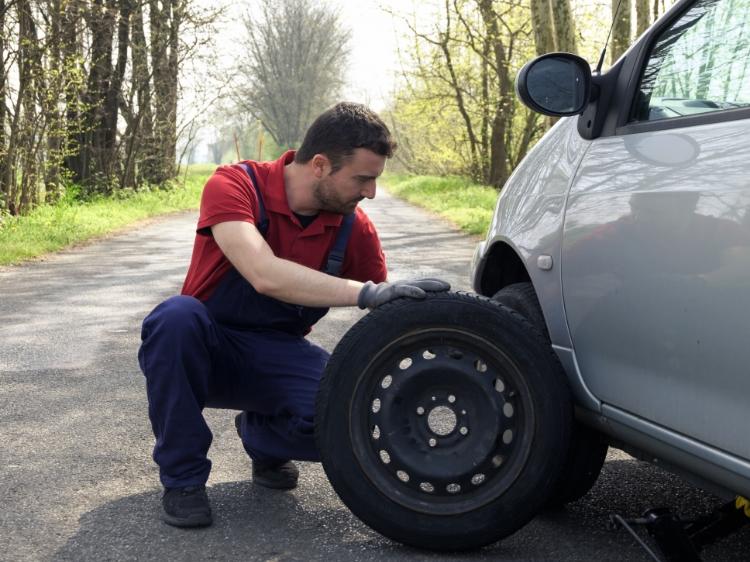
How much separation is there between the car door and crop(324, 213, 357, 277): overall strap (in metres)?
0.82

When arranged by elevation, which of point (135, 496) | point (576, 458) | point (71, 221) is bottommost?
point (71, 221)

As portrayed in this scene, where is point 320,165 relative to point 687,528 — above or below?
above

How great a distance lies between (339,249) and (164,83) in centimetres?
2327

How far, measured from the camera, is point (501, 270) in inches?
153

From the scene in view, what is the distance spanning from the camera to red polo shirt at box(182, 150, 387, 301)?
3.39 meters

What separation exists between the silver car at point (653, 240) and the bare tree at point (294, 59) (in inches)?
2350

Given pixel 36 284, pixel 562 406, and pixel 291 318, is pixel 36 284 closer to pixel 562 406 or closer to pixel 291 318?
pixel 291 318

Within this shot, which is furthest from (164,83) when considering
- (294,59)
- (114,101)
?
(294,59)

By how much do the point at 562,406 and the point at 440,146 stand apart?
99.8 feet

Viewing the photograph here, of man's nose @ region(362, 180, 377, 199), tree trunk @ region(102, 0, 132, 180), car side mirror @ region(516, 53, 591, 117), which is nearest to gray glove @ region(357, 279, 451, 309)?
man's nose @ region(362, 180, 377, 199)

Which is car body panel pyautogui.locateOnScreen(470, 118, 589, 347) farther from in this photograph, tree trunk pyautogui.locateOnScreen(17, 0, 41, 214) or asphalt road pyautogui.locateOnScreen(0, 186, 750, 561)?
tree trunk pyautogui.locateOnScreen(17, 0, 41, 214)

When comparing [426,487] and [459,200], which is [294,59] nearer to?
[459,200]

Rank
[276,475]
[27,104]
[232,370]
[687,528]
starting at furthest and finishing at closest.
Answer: [27,104], [276,475], [232,370], [687,528]

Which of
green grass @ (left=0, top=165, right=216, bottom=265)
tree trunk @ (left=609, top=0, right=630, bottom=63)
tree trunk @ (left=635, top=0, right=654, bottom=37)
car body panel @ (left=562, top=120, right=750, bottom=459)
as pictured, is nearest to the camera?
A: car body panel @ (left=562, top=120, right=750, bottom=459)
